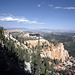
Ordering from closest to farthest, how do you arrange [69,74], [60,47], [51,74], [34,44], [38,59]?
[38,59]
[51,74]
[69,74]
[34,44]
[60,47]

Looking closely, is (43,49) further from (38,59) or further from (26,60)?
(38,59)

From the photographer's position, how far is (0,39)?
39625 millimetres

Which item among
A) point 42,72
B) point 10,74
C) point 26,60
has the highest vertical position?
point 10,74

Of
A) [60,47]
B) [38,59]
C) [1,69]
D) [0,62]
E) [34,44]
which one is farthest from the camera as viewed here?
[60,47]

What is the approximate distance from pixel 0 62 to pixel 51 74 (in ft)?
115

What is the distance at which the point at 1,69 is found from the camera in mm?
15508

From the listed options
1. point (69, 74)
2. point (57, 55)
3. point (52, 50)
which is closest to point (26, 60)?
point (69, 74)

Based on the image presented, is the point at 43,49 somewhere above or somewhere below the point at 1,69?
below

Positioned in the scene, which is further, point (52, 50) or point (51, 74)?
point (52, 50)

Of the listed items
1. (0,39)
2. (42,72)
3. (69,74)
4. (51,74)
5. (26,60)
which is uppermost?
(0,39)

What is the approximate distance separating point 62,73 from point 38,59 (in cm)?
2400

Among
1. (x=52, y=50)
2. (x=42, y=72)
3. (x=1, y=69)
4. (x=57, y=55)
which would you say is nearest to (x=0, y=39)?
(x=42, y=72)

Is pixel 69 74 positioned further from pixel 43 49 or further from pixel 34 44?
pixel 34 44

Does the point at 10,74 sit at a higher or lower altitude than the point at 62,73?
higher
